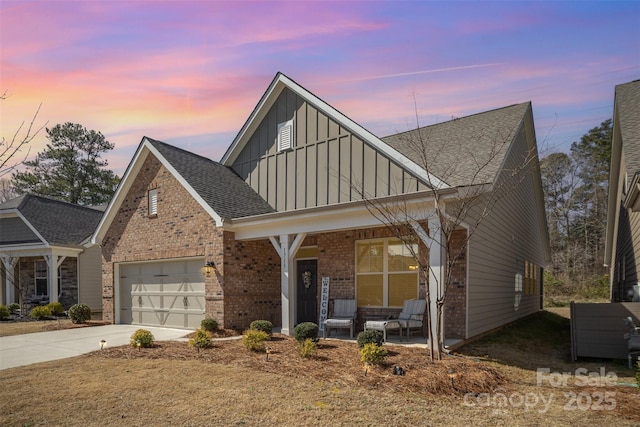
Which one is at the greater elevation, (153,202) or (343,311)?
(153,202)

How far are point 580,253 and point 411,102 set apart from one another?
30.7 m

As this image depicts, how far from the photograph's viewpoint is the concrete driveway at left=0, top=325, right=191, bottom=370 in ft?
32.0

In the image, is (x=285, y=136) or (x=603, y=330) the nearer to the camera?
(x=603, y=330)

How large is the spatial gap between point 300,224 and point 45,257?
1496 centimetres

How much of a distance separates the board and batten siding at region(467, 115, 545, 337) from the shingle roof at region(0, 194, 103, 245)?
1794cm

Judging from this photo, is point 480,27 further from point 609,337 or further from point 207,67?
point 609,337

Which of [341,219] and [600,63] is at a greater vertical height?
[600,63]

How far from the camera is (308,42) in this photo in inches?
346

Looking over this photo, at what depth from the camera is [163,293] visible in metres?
14.5

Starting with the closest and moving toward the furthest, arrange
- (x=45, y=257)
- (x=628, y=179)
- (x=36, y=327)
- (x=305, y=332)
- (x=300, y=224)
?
(x=628, y=179), (x=305, y=332), (x=300, y=224), (x=36, y=327), (x=45, y=257)


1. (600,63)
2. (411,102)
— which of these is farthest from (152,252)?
(600,63)

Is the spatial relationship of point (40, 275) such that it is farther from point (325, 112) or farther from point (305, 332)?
point (305, 332)

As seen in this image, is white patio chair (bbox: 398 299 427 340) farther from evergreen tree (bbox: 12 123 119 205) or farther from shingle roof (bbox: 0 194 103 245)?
evergreen tree (bbox: 12 123 119 205)

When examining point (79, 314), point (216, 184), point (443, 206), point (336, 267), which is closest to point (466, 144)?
point (443, 206)
